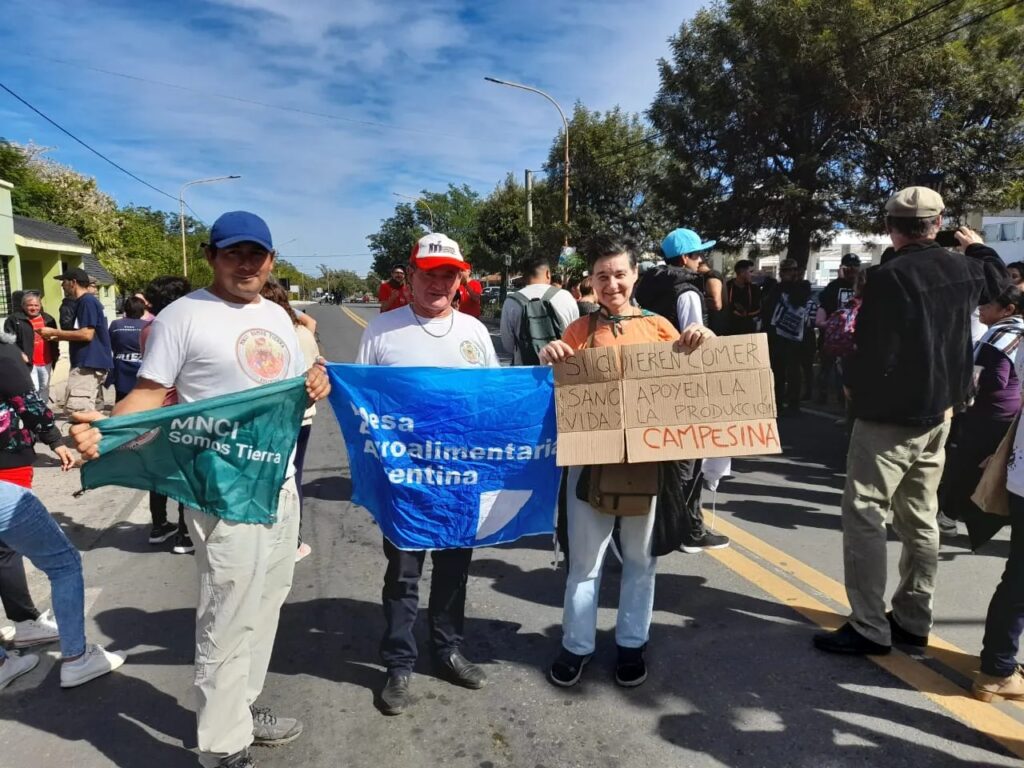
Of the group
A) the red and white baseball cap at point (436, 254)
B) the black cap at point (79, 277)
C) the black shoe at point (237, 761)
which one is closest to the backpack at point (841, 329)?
the red and white baseball cap at point (436, 254)

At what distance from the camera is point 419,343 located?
289cm

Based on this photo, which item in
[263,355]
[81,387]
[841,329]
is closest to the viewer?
[263,355]

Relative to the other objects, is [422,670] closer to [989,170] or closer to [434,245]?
[434,245]

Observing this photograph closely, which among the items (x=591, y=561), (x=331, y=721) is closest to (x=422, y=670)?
(x=331, y=721)

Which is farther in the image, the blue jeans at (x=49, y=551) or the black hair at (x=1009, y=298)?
the black hair at (x=1009, y=298)

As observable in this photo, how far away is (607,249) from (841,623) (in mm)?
2279

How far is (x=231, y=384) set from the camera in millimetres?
2418

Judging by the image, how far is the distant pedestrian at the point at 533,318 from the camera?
4.73 meters

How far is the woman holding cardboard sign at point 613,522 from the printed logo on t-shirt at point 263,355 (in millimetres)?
1026

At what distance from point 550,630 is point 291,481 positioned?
1.60 m

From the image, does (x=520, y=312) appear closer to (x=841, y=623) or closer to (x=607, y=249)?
(x=607, y=249)

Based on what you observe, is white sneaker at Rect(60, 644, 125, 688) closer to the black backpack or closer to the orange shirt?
the orange shirt

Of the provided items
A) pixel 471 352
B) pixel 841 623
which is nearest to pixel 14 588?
pixel 471 352

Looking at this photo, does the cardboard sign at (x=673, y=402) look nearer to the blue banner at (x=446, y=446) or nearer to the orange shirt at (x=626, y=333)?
the orange shirt at (x=626, y=333)
